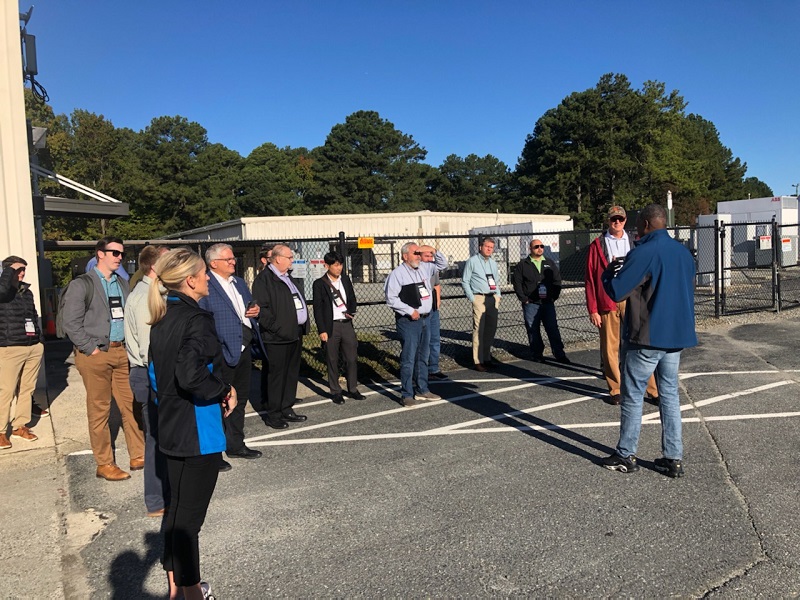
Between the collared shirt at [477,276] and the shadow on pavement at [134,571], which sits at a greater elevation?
the collared shirt at [477,276]

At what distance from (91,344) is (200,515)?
2.56 meters

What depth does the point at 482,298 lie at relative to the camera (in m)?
8.86

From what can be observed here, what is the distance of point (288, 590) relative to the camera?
128 inches

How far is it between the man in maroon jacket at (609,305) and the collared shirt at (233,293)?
12.2ft

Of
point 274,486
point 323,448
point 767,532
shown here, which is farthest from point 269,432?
point 767,532

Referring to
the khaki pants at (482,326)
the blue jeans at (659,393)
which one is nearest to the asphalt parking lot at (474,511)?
the blue jeans at (659,393)

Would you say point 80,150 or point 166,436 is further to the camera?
point 80,150

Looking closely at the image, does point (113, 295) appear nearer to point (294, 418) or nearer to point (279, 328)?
point (279, 328)

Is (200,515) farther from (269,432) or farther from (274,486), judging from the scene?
(269,432)

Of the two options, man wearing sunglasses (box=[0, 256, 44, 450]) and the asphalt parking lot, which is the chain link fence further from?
the asphalt parking lot

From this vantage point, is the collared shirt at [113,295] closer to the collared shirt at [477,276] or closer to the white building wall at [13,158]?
the white building wall at [13,158]

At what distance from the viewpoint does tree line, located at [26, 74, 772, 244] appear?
52.6m

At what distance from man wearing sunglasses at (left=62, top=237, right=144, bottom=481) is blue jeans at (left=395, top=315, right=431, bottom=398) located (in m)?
2.92

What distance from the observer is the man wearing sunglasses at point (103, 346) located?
194 inches
